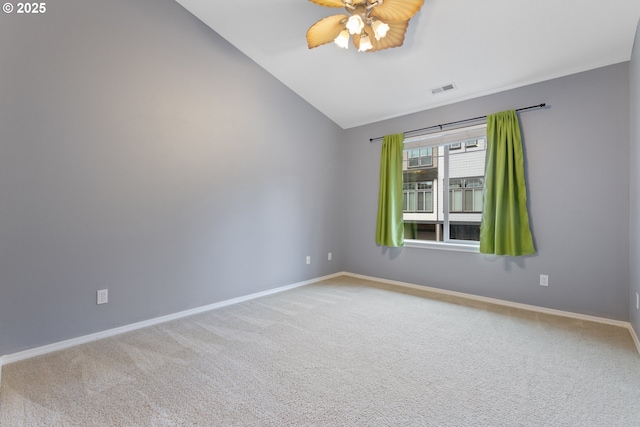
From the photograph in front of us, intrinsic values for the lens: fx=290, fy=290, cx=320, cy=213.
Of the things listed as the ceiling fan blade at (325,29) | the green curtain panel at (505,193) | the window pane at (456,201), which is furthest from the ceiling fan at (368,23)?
the window pane at (456,201)

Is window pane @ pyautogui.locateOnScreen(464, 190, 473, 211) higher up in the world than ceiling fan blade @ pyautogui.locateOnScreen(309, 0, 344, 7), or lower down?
lower down

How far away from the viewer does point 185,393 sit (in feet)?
5.48

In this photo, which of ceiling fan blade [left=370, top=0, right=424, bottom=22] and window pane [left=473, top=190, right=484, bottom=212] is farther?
window pane [left=473, top=190, right=484, bottom=212]

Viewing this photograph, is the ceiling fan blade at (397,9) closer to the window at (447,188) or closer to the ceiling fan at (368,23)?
the ceiling fan at (368,23)

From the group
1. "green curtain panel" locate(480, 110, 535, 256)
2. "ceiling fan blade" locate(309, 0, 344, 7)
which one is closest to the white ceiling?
"green curtain panel" locate(480, 110, 535, 256)

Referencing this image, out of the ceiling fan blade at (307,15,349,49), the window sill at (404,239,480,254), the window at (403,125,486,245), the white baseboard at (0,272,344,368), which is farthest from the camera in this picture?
the window at (403,125,486,245)

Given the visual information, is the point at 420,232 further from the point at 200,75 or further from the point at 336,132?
the point at 200,75

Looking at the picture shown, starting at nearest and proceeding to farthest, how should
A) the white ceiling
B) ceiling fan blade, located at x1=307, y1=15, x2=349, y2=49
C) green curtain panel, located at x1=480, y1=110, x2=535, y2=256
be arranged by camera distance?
ceiling fan blade, located at x1=307, y1=15, x2=349, y2=49
the white ceiling
green curtain panel, located at x1=480, y1=110, x2=535, y2=256

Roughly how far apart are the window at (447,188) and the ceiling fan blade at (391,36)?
1.71 meters

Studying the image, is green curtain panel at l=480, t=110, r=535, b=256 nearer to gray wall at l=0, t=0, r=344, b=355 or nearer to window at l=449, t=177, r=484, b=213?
window at l=449, t=177, r=484, b=213

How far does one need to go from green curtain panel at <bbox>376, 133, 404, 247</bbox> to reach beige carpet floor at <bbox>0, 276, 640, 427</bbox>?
1.41m

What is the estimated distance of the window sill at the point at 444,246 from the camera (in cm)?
352

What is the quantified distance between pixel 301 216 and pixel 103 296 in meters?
2.39

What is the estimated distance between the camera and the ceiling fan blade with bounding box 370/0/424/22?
6.29 ft
